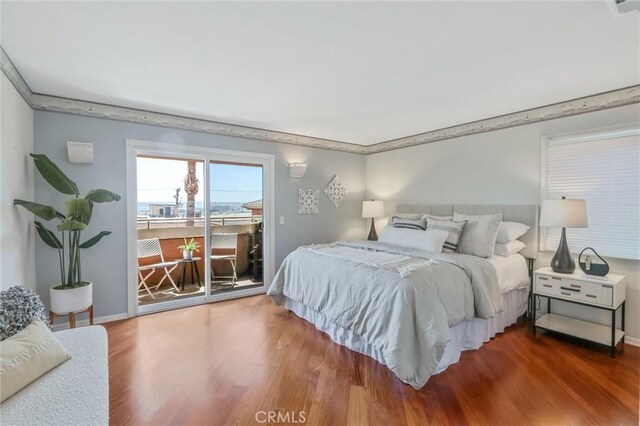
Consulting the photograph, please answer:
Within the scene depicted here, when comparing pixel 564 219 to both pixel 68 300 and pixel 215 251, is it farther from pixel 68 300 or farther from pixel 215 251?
pixel 68 300

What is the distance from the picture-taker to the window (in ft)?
8.80

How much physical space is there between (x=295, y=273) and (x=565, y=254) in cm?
267

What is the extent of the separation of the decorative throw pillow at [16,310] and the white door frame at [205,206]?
1727 millimetres

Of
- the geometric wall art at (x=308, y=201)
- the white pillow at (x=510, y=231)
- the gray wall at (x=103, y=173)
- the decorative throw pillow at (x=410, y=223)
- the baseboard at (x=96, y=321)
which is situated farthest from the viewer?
the geometric wall art at (x=308, y=201)

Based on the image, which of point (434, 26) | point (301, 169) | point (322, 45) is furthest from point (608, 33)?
point (301, 169)

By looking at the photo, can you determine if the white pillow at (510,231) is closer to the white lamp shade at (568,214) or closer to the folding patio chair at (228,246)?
the white lamp shade at (568,214)

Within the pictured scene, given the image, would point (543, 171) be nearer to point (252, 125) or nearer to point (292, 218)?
point (292, 218)

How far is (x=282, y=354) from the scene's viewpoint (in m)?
2.52

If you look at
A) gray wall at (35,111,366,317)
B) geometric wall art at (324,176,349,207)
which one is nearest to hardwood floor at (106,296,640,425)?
gray wall at (35,111,366,317)

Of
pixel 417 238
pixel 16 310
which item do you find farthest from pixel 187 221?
pixel 417 238

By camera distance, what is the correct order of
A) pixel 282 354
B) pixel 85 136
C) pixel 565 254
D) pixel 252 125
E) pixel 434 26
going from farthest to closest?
pixel 252 125 < pixel 85 136 < pixel 565 254 < pixel 282 354 < pixel 434 26

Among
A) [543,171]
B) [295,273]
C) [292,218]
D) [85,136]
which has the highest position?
[85,136]

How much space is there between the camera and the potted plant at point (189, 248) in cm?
468

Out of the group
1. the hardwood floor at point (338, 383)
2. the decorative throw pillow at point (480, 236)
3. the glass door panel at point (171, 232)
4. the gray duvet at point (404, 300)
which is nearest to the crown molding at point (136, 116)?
the glass door panel at point (171, 232)
